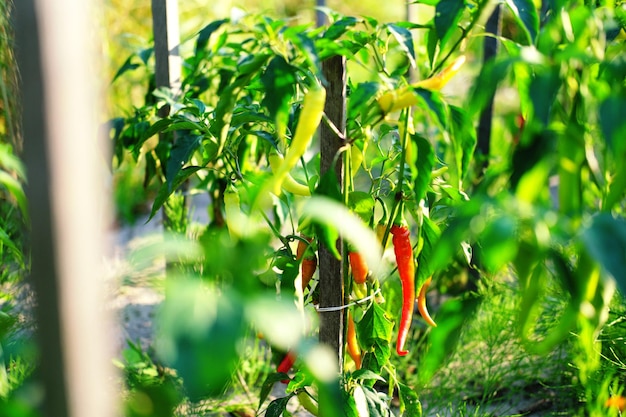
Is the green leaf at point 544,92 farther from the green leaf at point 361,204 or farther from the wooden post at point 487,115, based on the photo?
the wooden post at point 487,115

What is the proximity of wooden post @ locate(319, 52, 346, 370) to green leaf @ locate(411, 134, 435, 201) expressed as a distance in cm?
13

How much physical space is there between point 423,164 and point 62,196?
1.66 ft

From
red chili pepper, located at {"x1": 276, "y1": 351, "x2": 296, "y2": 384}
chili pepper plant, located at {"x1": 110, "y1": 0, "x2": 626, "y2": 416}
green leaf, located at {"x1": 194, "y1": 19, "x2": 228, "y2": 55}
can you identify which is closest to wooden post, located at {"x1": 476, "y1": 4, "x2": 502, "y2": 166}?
chili pepper plant, located at {"x1": 110, "y1": 0, "x2": 626, "y2": 416}

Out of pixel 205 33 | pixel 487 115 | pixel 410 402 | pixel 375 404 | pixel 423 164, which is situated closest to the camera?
pixel 423 164

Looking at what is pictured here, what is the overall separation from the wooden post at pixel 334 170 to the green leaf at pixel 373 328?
36 mm

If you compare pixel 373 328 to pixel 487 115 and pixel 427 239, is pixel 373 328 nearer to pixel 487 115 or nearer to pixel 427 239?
pixel 427 239

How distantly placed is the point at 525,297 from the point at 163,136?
110 cm

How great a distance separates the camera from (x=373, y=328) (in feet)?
3.77

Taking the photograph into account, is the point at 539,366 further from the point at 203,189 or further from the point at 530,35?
the point at 530,35

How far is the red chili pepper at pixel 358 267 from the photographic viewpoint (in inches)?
45.1

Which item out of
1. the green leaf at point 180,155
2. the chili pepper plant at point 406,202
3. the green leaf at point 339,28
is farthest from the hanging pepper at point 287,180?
the green leaf at point 339,28

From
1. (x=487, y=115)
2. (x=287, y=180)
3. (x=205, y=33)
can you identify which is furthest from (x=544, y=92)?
(x=487, y=115)

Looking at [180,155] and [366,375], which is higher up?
[180,155]

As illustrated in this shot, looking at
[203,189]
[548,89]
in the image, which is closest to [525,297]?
[548,89]
